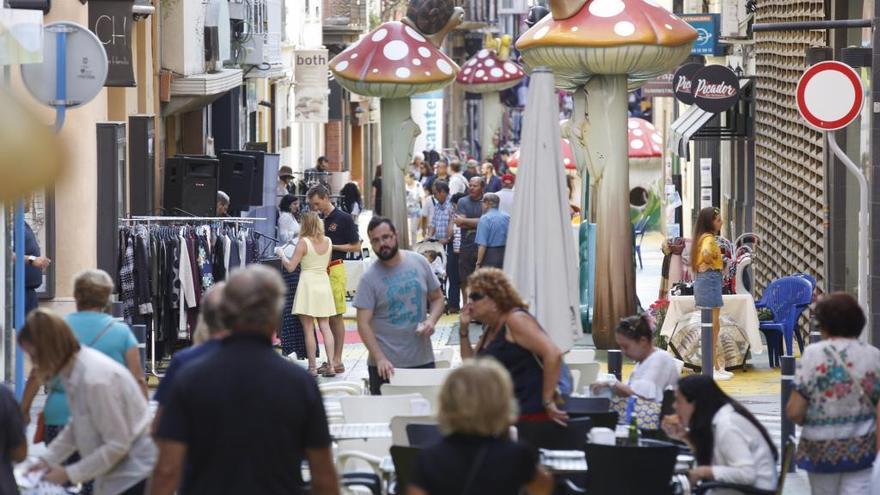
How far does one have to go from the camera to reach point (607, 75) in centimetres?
1952

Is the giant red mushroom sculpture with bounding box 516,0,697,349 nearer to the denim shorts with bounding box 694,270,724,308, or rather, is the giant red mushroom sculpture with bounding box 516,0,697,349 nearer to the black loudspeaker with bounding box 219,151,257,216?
the denim shorts with bounding box 694,270,724,308

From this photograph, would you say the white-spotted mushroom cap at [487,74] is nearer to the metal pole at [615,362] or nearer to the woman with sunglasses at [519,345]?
the metal pole at [615,362]

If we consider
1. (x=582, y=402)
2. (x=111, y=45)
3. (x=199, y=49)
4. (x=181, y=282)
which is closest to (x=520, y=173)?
(x=582, y=402)

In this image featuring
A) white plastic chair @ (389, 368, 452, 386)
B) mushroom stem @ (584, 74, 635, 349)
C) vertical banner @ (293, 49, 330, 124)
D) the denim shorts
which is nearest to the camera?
white plastic chair @ (389, 368, 452, 386)

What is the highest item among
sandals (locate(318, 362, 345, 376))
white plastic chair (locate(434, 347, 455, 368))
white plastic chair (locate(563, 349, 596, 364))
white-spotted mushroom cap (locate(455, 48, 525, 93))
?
white-spotted mushroom cap (locate(455, 48, 525, 93))

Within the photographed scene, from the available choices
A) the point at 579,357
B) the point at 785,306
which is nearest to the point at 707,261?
the point at 785,306

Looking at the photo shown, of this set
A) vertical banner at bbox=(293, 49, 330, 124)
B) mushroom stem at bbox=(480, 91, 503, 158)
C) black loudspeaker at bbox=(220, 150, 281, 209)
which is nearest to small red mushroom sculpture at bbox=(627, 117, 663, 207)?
vertical banner at bbox=(293, 49, 330, 124)

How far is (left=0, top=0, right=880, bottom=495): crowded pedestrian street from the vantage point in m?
6.65

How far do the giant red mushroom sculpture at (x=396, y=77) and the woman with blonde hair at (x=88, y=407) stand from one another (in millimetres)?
16614

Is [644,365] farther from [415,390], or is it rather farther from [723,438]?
[723,438]

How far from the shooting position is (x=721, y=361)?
17891 mm

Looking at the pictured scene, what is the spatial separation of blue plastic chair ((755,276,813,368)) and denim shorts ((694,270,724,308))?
1.49 meters

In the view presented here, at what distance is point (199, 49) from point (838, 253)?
10.9 meters

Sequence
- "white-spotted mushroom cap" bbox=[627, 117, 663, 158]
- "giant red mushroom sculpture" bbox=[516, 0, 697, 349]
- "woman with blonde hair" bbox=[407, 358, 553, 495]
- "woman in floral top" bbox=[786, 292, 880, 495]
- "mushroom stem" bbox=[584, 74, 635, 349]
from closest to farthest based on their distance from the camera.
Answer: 1. "woman with blonde hair" bbox=[407, 358, 553, 495]
2. "woman in floral top" bbox=[786, 292, 880, 495]
3. "giant red mushroom sculpture" bbox=[516, 0, 697, 349]
4. "mushroom stem" bbox=[584, 74, 635, 349]
5. "white-spotted mushroom cap" bbox=[627, 117, 663, 158]
